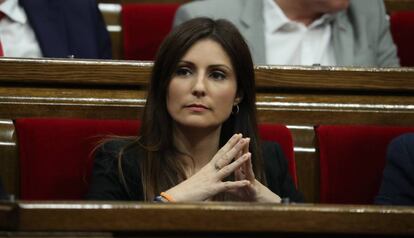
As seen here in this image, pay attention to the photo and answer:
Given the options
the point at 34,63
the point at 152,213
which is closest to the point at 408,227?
the point at 152,213

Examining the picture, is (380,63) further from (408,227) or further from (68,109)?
(408,227)

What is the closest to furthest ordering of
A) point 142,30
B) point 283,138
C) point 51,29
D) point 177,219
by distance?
point 177,219
point 283,138
point 51,29
point 142,30

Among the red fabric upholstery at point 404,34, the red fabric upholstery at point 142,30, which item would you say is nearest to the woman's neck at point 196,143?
the red fabric upholstery at point 142,30

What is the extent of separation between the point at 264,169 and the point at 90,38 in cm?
36

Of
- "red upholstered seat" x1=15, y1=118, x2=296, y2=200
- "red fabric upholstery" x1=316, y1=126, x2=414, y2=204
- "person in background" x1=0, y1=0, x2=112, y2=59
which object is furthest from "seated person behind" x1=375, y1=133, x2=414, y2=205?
"person in background" x1=0, y1=0, x2=112, y2=59

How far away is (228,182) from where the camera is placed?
750mm

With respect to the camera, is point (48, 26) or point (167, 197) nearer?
point (167, 197)

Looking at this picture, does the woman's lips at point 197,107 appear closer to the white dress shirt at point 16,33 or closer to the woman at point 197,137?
the woman at point 197,137

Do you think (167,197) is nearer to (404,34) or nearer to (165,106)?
(165,106)

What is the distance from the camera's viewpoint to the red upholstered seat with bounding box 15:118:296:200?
2.63ft

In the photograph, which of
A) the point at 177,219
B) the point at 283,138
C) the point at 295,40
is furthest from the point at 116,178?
the point at 295,40

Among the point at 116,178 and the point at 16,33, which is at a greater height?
the point at 16,33

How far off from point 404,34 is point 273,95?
1.36 ft

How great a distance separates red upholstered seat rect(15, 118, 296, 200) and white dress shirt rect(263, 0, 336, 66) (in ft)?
1.11
